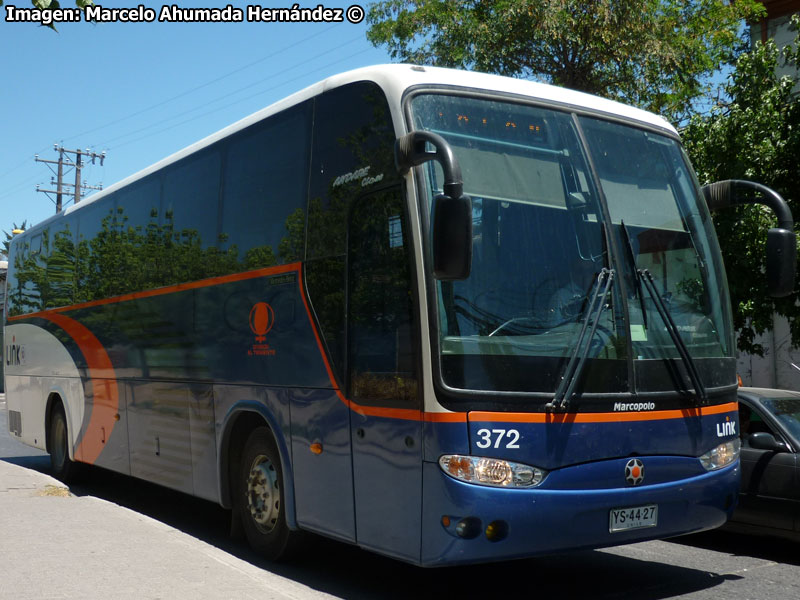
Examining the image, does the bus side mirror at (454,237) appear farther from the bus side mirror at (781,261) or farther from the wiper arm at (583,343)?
the bus side mirror at (781,261)

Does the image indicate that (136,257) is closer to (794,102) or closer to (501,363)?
(501,363)

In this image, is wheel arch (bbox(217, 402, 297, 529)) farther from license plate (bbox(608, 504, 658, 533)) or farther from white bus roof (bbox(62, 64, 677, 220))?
license plate (bbox(608, 504, 658, 533))

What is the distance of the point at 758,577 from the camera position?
704cm

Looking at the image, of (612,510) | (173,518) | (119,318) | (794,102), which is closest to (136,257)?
(119,318)

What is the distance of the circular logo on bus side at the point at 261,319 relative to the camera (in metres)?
7.45

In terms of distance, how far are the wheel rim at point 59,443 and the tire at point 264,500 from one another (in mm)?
5816

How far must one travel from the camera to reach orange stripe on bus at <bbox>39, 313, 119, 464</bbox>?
1102 cm

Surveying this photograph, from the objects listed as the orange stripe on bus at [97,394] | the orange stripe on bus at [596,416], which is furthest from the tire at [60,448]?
the orange stripe on bus at [596,416]

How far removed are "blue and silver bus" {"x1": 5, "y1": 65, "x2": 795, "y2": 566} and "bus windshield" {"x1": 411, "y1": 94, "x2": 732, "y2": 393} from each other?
0.6 inches

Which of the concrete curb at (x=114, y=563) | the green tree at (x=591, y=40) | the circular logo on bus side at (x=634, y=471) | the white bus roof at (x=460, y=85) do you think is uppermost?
the green tree at (x=591, y=40)

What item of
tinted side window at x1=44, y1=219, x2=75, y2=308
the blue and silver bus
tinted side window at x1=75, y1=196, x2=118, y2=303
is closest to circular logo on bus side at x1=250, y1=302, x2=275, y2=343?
the blue and silver bus

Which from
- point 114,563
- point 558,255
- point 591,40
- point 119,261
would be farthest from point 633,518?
point 591,40

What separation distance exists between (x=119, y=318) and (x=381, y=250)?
18.0ft

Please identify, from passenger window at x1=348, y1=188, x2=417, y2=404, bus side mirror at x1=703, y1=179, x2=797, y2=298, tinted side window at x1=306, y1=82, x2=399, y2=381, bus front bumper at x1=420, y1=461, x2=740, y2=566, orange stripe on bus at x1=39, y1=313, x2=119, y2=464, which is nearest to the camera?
bus front bumper at x1=420, y1=461, x2=740, y2=566
